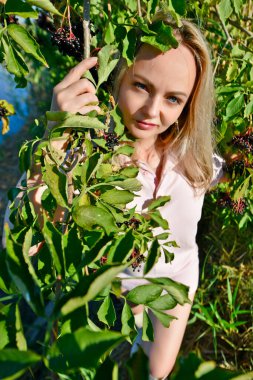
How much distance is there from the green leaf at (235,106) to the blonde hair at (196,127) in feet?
0.36

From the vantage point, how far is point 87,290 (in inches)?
10.9

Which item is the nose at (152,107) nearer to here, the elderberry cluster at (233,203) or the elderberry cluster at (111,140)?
Result: the elderberry cluster at (111,140)

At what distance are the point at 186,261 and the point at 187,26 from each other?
638 millimetres

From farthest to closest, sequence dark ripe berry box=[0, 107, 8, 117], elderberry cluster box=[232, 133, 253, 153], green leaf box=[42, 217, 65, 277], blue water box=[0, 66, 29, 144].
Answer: blue water box=[0, 66, 29, 144] → elderberry cluster box=[232, 133, 253, 153] → dark ripe berry box=[0, 107, 8, 117] → green leaf box=[42, 217, 65, 277]

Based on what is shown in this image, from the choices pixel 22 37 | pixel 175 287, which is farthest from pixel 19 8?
pixel 175 287

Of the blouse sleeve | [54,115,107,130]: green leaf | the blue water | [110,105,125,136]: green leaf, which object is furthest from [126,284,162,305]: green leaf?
the blue water

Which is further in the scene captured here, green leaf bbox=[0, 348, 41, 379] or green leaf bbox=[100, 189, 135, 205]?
green leaf bbox=[100, 189, 135, 205]

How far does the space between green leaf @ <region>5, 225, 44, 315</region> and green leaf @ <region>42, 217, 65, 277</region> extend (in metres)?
0.04

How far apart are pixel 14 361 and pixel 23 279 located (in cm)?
6

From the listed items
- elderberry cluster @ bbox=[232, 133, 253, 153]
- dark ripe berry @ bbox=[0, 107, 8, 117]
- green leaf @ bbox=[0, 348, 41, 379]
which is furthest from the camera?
elderberry cluster @ bbox=[232, 133, 253, 153]

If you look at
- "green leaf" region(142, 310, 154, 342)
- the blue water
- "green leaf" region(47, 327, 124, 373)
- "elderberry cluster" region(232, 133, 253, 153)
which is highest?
"green leaf" region(47, 327, 124, 373)

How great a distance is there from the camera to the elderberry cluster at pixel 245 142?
110 centimetres

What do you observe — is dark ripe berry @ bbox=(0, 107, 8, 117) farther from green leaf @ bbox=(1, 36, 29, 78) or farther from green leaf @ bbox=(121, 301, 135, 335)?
green leaf @ bbox=(121, 301, 135, 335)

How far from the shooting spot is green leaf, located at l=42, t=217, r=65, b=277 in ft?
1.13
